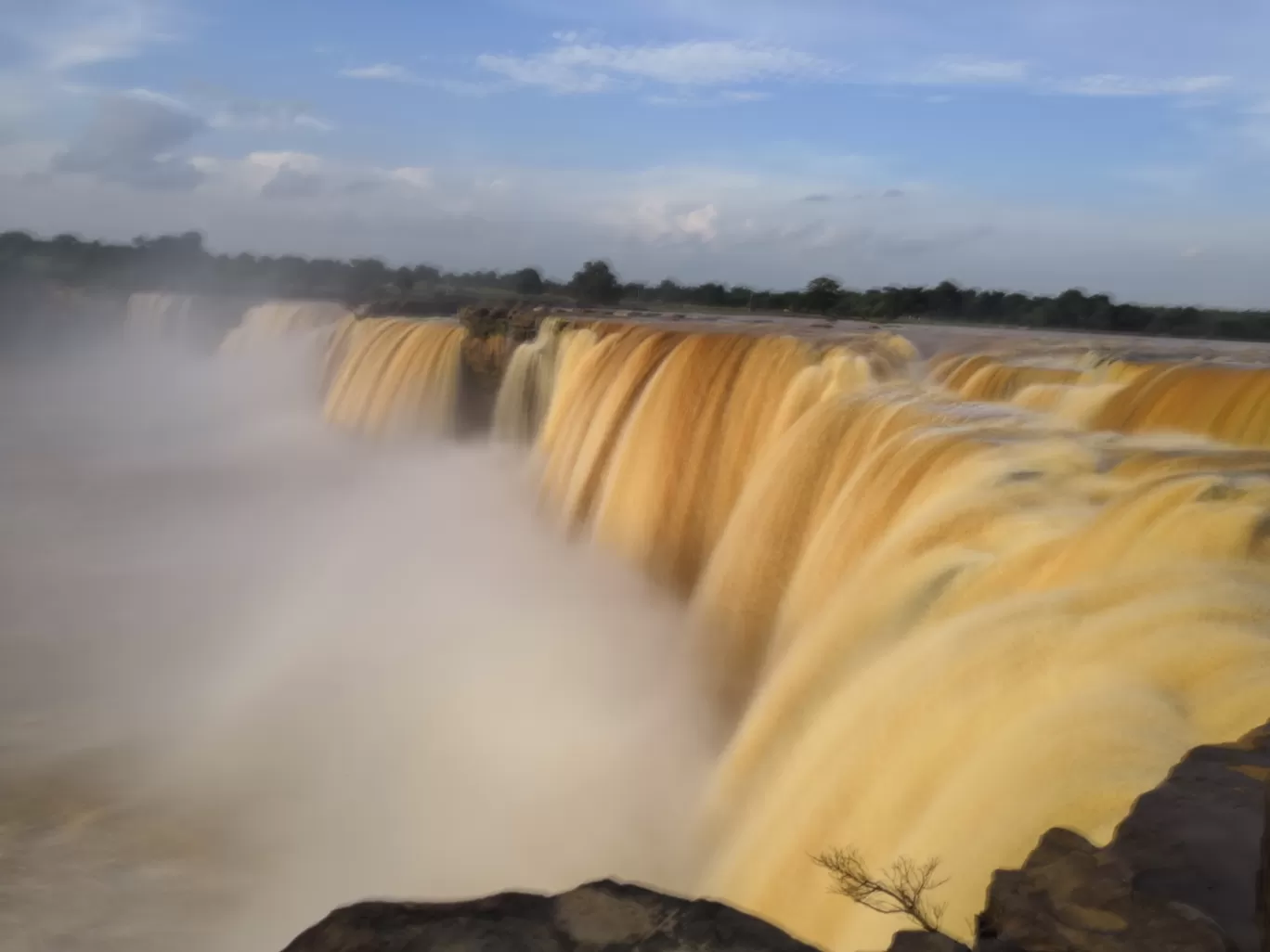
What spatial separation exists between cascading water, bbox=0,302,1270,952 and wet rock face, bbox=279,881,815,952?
1278 millimetres

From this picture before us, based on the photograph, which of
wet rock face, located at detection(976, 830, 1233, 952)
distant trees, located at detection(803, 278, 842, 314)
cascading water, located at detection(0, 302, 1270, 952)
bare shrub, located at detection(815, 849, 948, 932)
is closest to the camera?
wet rock face, located at detection(976, 830, 1233, 952)

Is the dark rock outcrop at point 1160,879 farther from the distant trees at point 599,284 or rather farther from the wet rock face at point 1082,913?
the distant trees at point 599,284

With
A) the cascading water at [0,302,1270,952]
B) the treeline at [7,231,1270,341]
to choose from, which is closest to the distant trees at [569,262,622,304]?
the treeline at [7,231,1270,341]

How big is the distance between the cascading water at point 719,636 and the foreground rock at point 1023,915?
21.5 inches

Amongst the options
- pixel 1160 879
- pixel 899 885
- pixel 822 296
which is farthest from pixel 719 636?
pixel 822 296

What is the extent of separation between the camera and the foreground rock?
85.7 inches

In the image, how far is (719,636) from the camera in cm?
860

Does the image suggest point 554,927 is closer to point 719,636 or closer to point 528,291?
point 719,636

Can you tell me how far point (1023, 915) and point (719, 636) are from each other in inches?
247

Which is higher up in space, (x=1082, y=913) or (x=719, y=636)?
(x=1082, y=913)

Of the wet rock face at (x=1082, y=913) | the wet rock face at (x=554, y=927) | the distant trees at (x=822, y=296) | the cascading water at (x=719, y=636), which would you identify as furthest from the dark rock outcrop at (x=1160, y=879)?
the distant trees at (x=822, y=296)

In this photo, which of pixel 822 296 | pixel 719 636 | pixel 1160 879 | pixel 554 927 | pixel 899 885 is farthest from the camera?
pixel 822 296

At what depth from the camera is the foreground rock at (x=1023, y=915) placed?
7.14 ft

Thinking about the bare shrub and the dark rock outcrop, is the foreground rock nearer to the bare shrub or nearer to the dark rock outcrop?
the dark rock outcrop
